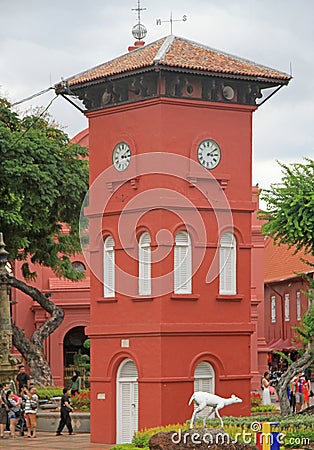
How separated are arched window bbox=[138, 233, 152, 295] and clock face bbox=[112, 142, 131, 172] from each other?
2.07 meters

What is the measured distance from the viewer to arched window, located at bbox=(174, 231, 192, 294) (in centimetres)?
3353

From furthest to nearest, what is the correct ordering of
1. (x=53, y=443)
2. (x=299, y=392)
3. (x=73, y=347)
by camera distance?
(x=73, y=347) < (x=299, y=392) < (x=53, y=443)

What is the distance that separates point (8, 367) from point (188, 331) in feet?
36.9

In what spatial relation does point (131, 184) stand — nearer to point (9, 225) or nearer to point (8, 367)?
point (8, 367)

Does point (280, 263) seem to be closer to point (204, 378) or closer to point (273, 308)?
point (273, 308)

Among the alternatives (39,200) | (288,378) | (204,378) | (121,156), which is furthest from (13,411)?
(39,200)

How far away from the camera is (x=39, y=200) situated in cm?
4741

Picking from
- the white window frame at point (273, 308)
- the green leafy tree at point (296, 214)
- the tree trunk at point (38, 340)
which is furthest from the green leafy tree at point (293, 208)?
the white window frame at point (273, 308)

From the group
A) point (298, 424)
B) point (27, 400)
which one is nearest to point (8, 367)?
point (27, 400)

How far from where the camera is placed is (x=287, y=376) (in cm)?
3344

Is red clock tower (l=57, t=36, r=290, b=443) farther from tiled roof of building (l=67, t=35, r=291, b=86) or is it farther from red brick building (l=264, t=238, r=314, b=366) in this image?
red brick building (l=264, t=238, r=314, b=366)

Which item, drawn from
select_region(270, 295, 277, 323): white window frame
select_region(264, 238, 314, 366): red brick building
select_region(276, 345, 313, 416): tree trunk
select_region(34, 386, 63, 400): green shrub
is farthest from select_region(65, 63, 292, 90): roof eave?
select_region(270, 295, 277, 323): white window frame

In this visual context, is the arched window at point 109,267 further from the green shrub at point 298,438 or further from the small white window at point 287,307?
the small white window at point 287,307

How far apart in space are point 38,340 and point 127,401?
16.5m
